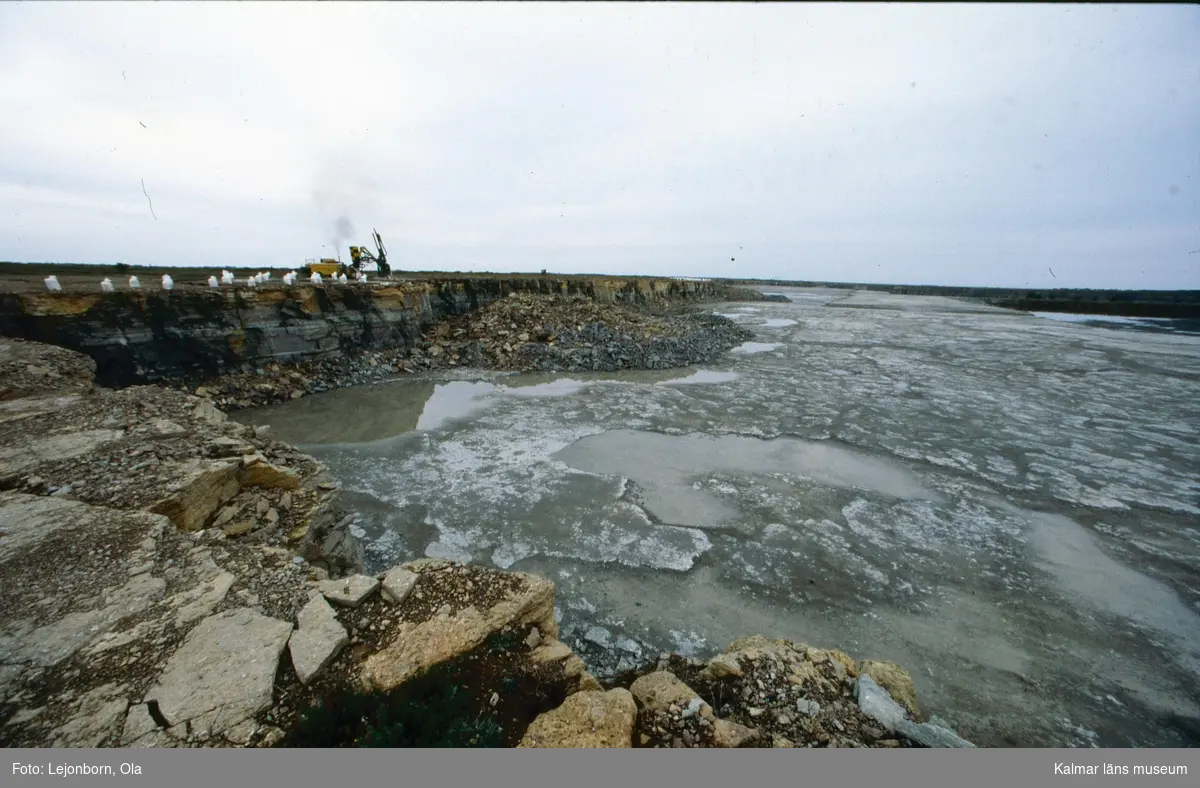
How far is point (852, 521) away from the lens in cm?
500

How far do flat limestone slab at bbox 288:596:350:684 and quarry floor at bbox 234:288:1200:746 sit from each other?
1729 mm

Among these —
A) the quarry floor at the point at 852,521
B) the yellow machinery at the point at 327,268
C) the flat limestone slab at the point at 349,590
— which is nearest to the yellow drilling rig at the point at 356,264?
the yellow machinery at the point at 327,268

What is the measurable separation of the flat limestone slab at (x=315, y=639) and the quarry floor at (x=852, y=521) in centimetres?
173

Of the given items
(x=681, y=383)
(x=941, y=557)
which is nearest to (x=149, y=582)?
(x=941, y=557)

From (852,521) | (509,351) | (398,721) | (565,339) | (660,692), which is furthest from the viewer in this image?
(565,339)

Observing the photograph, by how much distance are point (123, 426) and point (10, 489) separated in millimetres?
1218

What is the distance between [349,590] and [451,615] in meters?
0.65

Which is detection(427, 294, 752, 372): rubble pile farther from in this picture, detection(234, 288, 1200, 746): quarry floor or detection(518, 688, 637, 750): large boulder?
detection(518, 688, 637, 750): large boulder

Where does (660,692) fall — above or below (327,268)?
below

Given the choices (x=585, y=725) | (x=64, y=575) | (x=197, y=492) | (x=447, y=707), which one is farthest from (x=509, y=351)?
(x=585, y=725)

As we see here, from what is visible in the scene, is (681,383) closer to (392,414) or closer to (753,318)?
(392,414)

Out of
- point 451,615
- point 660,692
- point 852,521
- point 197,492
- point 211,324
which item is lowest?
point 852,521

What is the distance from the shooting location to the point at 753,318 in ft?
A: 90.2

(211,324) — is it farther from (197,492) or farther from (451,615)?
(451,615)
